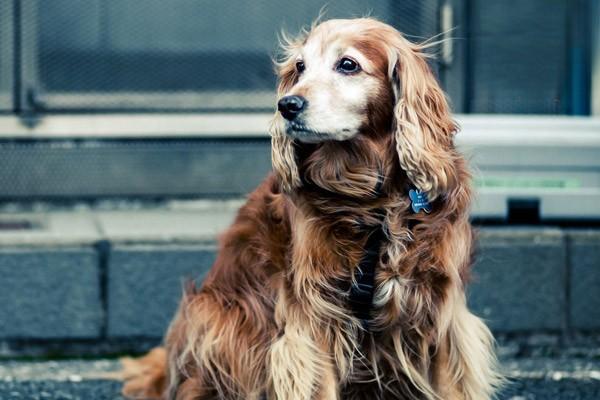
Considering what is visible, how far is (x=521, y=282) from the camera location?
5.95 metres

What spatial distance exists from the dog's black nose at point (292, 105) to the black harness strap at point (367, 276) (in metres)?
0.49

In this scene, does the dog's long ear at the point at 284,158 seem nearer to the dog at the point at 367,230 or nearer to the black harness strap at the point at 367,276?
the dog at the point at 367,230

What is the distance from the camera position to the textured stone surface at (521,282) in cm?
594

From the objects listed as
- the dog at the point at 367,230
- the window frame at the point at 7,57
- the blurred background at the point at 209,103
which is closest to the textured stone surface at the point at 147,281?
the blurred background at the point at 209,103

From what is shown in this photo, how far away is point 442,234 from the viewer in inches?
162

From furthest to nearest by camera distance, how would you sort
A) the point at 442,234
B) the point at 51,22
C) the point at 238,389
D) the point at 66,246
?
the point at 51,22 → the point at 66,246 → the point at 238,389 → the point at 442,234

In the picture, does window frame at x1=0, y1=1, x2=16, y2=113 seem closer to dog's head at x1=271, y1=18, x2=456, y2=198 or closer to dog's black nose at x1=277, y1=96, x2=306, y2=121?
dog's head at x1=271, y1=18, x2=456, y2=198

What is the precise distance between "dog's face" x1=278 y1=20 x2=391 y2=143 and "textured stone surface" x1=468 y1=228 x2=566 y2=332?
196cm

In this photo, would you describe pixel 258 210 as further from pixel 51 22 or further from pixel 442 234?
pixel 51 22

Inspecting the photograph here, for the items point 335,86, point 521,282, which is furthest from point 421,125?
point 521,282

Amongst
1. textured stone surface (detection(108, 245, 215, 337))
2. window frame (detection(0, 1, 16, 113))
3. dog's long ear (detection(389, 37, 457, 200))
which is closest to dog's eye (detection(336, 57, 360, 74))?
dog's long ear (detection(389, 37, 457, 200))

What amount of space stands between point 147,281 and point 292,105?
214cm

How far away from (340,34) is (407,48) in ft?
0.75

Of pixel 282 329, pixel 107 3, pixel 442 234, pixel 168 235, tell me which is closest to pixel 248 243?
pixel 282 329
